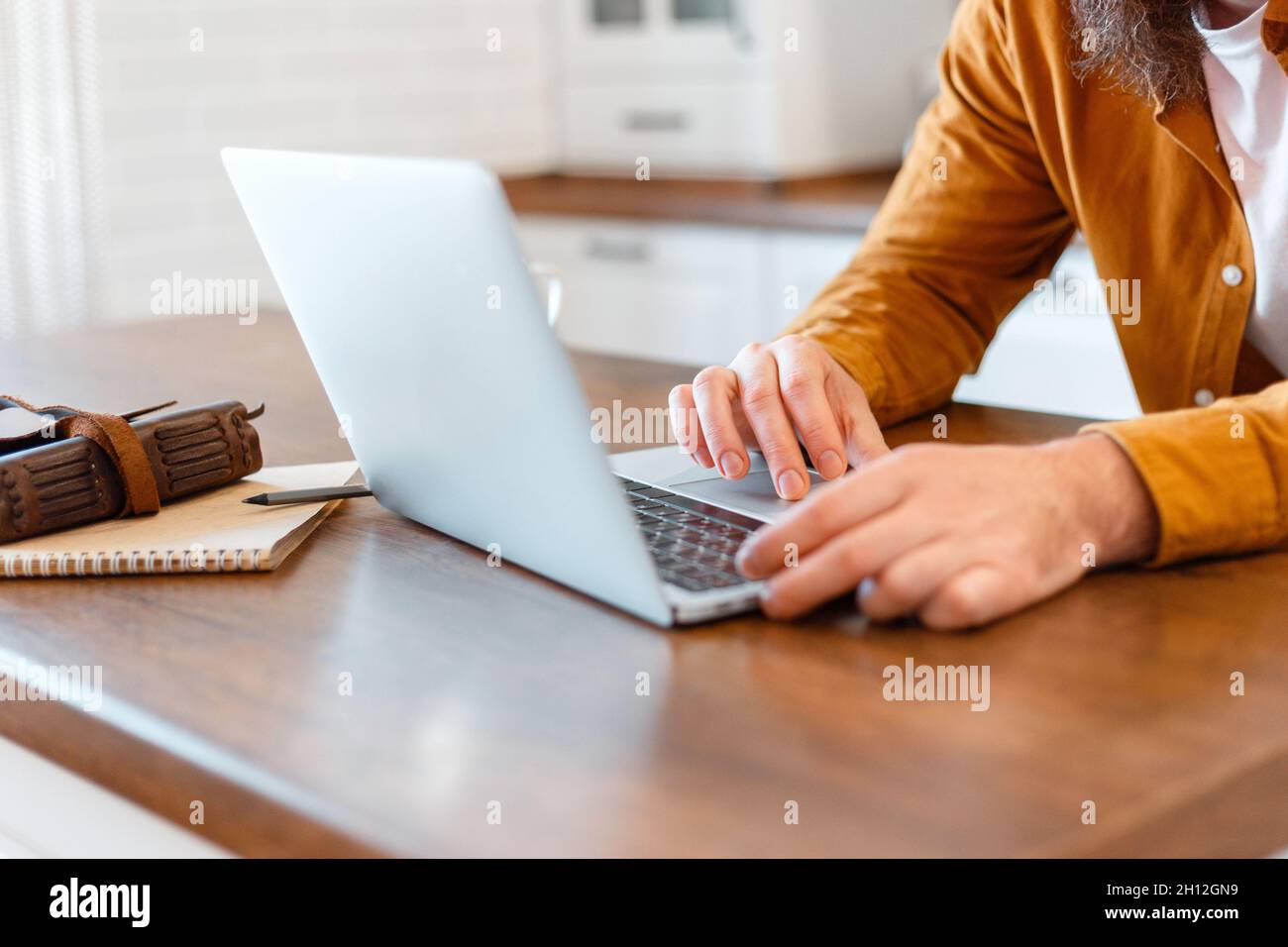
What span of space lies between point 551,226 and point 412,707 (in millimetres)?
2722

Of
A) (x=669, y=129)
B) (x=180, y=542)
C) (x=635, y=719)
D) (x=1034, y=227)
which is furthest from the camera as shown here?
(x=669, y=129)

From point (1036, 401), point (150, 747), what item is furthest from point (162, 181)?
point (150, 747)

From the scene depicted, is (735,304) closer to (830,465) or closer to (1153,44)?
(1153,44)

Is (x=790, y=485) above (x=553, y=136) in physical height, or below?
below

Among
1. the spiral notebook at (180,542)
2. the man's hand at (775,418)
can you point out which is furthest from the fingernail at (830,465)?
the spiral notebook at (180,542)

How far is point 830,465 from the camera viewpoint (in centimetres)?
96

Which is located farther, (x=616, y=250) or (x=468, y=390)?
(x=616, y=250)

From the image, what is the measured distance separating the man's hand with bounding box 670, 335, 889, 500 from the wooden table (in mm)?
203

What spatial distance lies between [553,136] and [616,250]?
62 centimetres

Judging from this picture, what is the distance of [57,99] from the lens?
275cm

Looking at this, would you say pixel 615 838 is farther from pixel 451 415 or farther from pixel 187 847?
pixel 451 415

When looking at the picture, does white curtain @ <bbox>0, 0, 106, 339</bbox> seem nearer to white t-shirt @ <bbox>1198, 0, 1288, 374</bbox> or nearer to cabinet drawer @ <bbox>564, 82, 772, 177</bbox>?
cabinet drawer @ <bbox>564, 82, 772, 177</bbox>

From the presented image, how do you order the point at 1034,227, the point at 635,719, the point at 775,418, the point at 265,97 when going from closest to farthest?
the point at 635,719 → the point at 775,418 → the point at 1034,227 → the point at 265,97

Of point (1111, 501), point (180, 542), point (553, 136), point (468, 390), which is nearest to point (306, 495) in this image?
point (180, 542)
